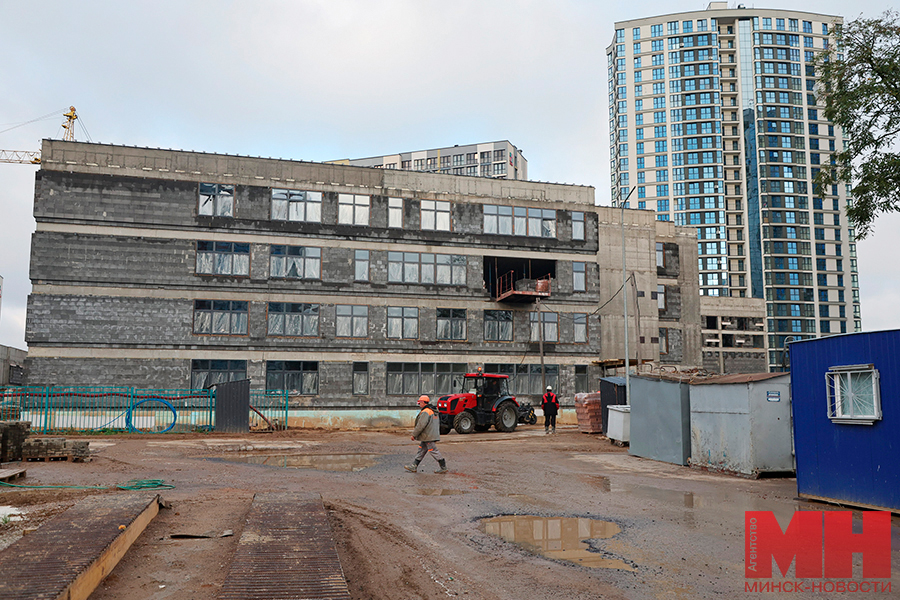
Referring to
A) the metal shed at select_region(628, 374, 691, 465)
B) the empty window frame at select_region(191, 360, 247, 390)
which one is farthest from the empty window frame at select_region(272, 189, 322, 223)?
the metal shed at select_region(628, 374, 691, 465)

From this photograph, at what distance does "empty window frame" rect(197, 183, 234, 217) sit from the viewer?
35625 mm

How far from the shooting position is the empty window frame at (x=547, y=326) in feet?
133

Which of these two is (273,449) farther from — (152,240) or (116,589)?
(152,240)

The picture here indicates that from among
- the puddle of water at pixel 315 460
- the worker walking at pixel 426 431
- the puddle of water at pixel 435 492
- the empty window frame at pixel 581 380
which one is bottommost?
the puddle of water at pixel 315 460

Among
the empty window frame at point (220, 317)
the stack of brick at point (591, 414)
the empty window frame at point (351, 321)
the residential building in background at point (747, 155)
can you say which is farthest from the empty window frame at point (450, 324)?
the residential building in background at point (747, 155)

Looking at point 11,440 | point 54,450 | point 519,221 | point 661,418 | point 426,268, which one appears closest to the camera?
point 11,440

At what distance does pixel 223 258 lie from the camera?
1401 inches

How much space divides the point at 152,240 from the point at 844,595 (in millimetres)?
34556

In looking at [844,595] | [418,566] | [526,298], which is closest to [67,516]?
[418,566]

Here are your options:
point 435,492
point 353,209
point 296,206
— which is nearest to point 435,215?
point 353,209

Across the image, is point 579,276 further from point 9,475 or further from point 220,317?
point 9,475

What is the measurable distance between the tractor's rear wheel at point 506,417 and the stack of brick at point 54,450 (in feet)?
55.3

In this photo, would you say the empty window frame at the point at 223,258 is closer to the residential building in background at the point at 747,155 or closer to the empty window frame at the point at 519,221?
the empty window frame at the point at 519,221

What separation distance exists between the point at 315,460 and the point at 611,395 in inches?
506
